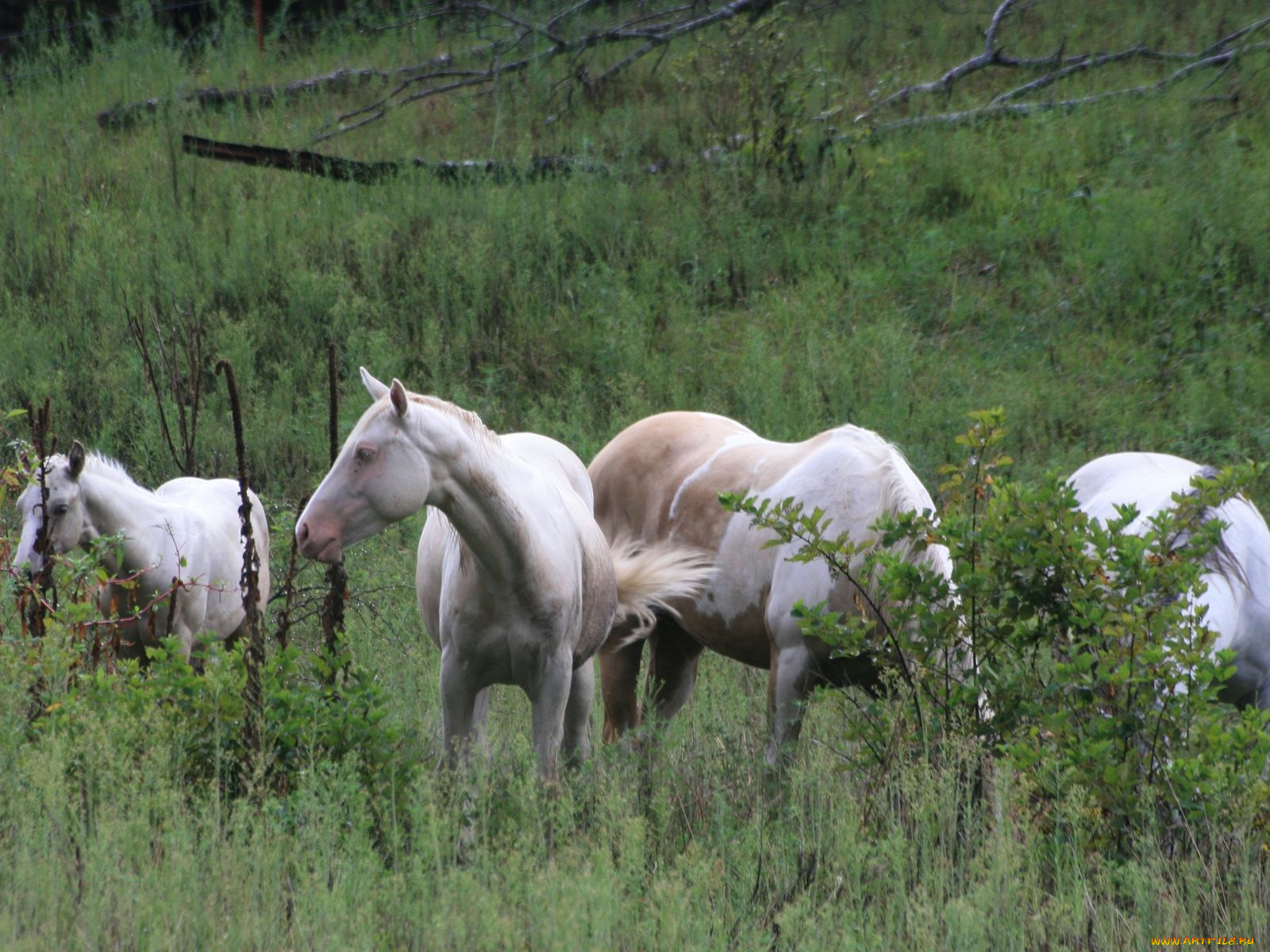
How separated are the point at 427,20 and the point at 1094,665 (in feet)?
42.9

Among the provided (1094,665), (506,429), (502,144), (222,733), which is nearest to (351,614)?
(506,429)

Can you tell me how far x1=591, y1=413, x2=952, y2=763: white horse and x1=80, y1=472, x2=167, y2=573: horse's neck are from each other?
2.11 m

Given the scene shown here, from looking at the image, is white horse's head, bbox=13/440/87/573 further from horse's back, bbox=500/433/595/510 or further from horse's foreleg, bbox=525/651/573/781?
horse's foreleg, bbox=525/651/573/781

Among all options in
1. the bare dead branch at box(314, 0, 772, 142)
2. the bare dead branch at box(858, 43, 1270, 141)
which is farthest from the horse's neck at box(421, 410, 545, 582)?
the bare dead branch at box(314, 0, 772, 142)

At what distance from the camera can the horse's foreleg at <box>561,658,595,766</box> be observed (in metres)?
4.99

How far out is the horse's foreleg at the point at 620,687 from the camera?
5.95m

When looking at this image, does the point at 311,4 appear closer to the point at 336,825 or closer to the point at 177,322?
the point at 177,322

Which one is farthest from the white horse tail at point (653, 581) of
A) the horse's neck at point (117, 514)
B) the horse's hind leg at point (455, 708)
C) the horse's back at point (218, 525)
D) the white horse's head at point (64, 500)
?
the white horse's head at point (64, 500)

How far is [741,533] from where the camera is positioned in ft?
17.7

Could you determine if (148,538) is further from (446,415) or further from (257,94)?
(257,94)

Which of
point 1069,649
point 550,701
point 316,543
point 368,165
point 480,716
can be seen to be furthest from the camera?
point 368,165

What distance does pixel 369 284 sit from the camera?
10.8 m

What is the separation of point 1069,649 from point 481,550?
181 cm

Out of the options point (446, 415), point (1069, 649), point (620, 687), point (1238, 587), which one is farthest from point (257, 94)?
point (1069, 649)
